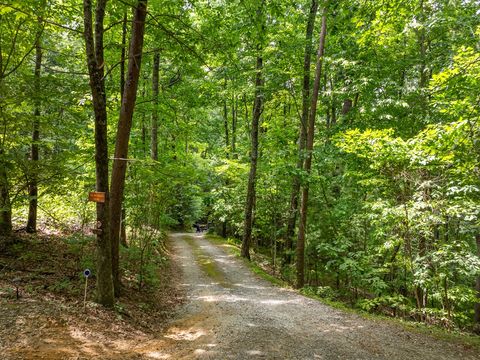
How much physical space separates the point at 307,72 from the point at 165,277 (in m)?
9.27

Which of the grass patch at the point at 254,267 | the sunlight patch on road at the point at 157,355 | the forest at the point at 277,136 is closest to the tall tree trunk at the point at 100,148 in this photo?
the forest at the point at 277,136

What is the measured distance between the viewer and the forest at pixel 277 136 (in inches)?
264

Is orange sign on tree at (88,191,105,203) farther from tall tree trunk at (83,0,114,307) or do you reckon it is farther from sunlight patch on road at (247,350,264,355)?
sunlight patch on road at (247,350,264,355)

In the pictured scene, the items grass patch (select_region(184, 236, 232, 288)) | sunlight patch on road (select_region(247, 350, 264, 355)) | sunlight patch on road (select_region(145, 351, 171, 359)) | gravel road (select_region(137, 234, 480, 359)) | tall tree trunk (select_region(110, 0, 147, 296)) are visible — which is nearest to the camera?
sunlight patch on road (select_region(145, 351, 171, 359))

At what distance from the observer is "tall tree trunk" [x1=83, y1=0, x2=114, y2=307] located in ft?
20.9

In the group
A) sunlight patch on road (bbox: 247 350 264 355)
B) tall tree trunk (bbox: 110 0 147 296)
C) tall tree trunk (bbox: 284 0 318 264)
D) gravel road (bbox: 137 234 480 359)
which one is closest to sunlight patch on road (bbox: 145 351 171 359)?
gravel road (bbox: 137 234 480 359)

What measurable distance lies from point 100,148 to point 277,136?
12.4 m

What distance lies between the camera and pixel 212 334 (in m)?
6.55

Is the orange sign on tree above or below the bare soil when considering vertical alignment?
above

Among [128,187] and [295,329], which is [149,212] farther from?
[295,329]

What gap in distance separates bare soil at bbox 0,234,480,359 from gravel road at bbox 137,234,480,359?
2cm

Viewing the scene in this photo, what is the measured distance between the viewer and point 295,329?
22.8ft

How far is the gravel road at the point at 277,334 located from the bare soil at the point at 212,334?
0.7 inches

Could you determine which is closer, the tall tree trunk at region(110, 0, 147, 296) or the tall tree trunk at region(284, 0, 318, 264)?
the tall tree trunk at region(110, 0, 147, 296)
